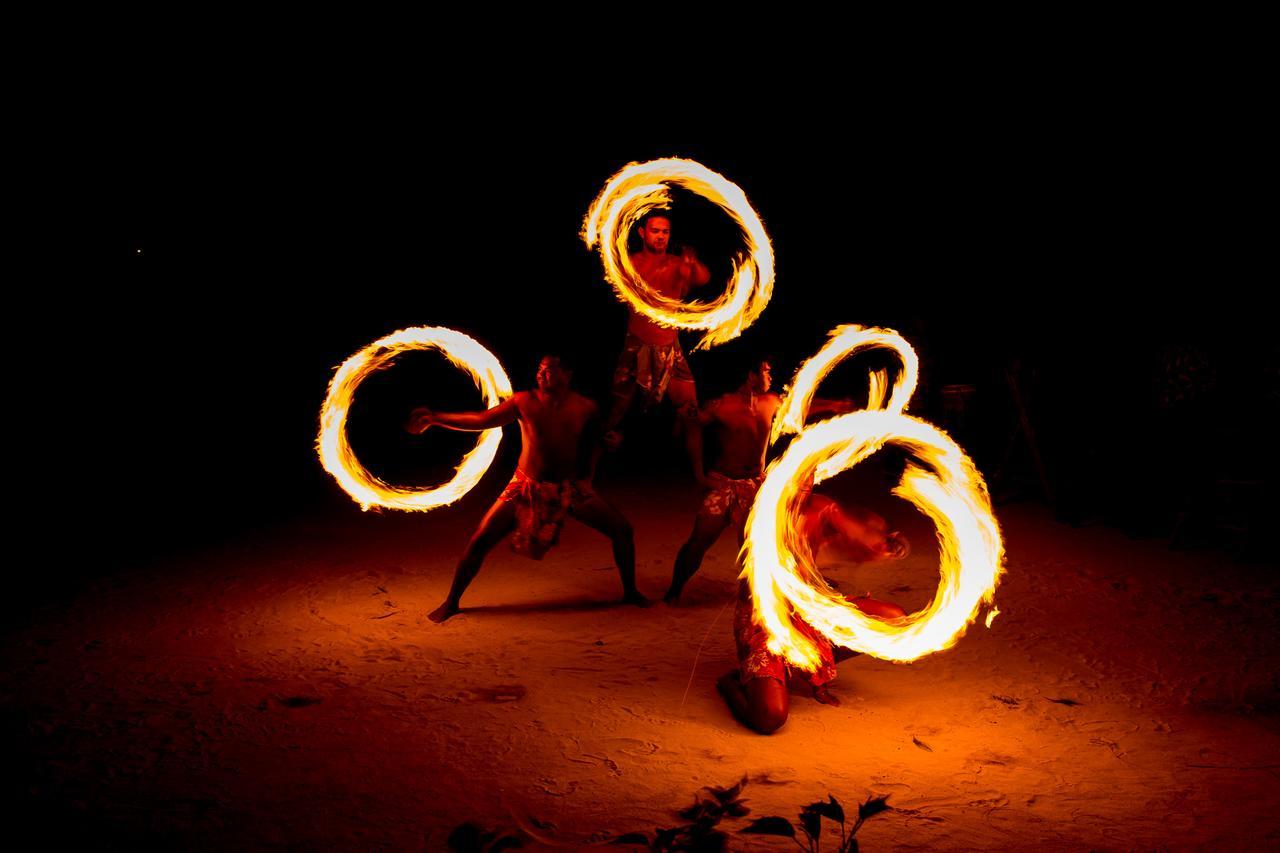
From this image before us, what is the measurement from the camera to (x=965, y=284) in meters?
13.3

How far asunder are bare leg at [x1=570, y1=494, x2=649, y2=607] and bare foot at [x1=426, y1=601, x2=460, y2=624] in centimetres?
105

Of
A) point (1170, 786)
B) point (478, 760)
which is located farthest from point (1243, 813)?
point (478, 760)

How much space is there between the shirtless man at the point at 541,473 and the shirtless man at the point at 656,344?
0.51 metres

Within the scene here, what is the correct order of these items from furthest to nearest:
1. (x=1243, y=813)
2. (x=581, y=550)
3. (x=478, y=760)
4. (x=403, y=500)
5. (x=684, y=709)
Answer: (x=581, y=550)
(x=403, y=500)
(x=684, y=709)
(x=478, y=760)
(x=1243, y=813)

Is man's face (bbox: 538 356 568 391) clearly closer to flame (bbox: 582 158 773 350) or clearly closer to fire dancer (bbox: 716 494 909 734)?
flame (bbox: 582 158 773 350)

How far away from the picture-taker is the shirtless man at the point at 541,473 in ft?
21.9

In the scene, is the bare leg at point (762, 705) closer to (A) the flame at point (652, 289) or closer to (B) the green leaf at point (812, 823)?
(B) the green leaf at point (812, 823)

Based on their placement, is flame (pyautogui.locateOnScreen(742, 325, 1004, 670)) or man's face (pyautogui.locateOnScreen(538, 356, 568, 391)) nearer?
flame (pyautogui.locateOnScreen(742, 325, 1004, 670))

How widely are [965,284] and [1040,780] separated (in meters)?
10.1

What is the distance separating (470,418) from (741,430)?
1840mm

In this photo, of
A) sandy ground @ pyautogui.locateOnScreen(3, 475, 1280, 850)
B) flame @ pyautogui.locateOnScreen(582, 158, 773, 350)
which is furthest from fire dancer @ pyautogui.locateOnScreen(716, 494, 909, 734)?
flame @ pyautogui.locateOnScreen(582, 158, 773, 350)

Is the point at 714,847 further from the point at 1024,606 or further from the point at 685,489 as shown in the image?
the point at 685,489

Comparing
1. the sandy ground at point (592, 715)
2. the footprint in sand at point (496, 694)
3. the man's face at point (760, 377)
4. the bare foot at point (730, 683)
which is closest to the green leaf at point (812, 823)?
the sandy ground at point (592, 715)

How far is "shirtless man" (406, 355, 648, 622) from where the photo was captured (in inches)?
263
